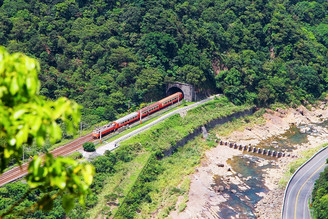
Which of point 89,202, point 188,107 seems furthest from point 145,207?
point 188,107

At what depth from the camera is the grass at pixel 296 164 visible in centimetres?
5279

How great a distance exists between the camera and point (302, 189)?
1945 inches

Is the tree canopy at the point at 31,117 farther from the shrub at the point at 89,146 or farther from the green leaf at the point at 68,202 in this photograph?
the shrub at the point at 89,146

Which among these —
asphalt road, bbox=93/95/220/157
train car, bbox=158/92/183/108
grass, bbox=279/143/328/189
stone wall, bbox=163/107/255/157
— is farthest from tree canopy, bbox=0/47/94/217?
train car, bbox=158/92/183/108

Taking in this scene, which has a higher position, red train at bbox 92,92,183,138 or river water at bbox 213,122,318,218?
red train at bbox 92,92,183,138

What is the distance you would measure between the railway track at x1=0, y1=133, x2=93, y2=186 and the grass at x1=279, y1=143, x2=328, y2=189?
25.6m

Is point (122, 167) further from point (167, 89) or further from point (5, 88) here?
point (5, 88)

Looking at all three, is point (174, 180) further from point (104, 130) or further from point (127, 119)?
point (127, 119)

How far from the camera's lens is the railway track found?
43406mm

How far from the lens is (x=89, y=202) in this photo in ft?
139

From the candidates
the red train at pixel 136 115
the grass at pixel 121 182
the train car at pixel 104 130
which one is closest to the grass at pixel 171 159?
the grass at pixel 121 182

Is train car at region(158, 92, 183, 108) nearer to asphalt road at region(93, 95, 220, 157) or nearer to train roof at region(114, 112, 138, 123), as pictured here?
asphalt road at region(93, 95, 220, 157)

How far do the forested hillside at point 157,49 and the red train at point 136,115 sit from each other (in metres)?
2.72

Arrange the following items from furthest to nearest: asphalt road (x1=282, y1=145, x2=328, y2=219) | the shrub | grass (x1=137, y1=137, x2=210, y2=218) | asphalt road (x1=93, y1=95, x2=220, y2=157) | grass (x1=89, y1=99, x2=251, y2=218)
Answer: asphalt road (x1=93, y1=95, x2=220, y2=157) < the shrub < grass (x1=89, y1=99, x2=251, y2=218) < grass (x1=137, y1=137, x2=210, y2=218) < asphalt road (x1=282, y1=145, x2=328, y2=219)
